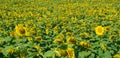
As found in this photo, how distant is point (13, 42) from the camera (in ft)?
13.9

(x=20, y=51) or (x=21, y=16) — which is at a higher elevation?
(x=20, y=51)

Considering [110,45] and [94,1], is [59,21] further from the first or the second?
[94,1]

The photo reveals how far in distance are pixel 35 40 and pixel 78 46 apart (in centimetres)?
178

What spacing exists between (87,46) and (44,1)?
39.1 ft

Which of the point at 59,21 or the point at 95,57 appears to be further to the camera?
the point at 59,21

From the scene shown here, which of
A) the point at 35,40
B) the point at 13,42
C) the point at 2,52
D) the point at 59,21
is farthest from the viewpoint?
the point at 59,21

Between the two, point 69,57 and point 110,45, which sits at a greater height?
point 69,57

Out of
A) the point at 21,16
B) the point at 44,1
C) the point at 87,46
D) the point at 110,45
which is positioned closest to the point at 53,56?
the point at 87,46

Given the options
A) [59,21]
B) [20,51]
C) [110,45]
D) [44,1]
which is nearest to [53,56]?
[20,51]

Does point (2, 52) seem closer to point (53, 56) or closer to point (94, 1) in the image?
point (53, 56)

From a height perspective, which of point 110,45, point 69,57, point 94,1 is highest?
point 69,57

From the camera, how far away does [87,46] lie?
321cm

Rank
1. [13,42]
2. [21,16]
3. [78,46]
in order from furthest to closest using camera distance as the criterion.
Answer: [21,16] < [13,42] < [78,46]

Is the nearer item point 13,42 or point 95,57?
point 95,57
